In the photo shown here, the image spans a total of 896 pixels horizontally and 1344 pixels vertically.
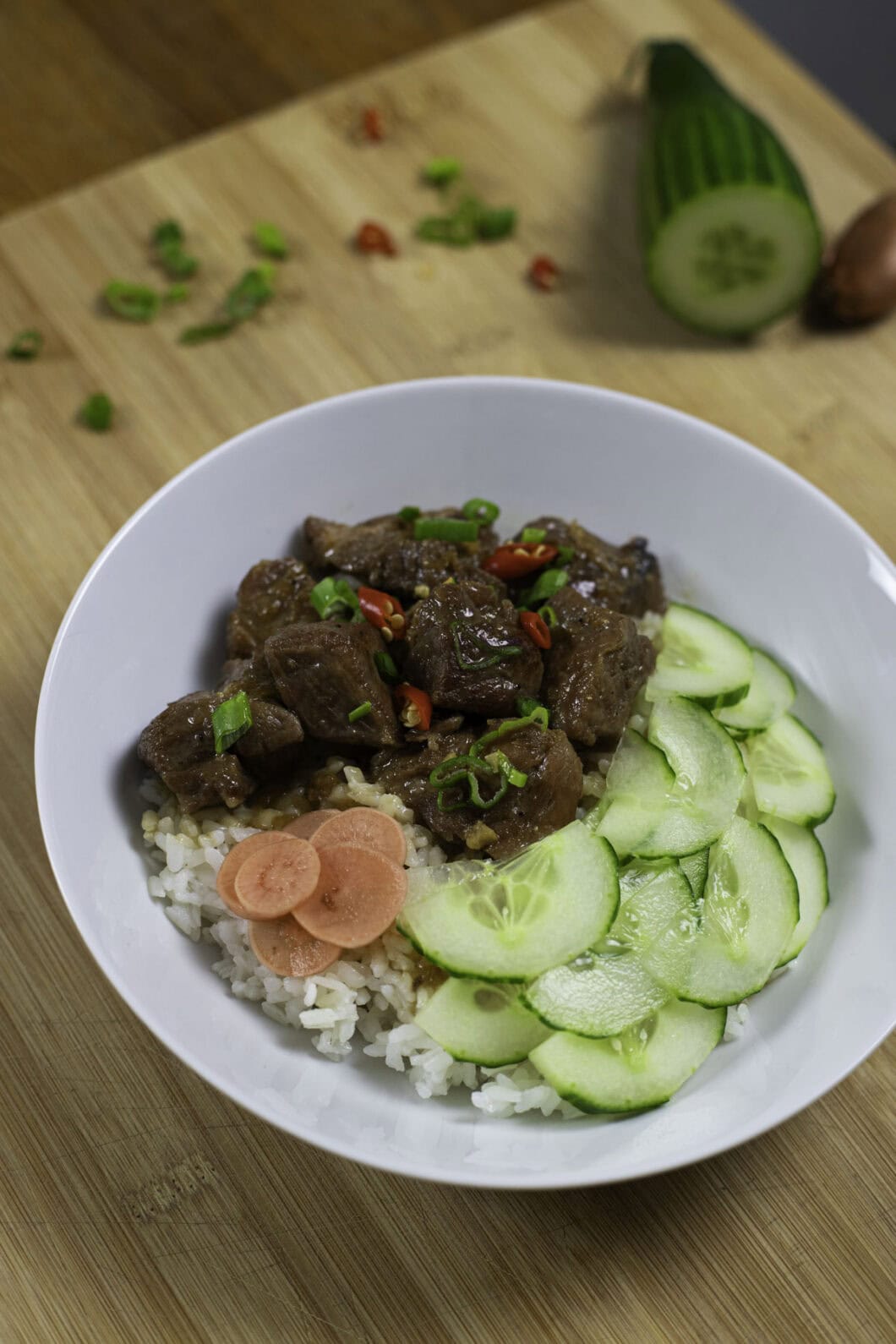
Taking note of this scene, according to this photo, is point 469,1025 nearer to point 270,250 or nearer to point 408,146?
point 270,250

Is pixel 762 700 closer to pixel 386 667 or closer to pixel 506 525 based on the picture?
pixel 506 525

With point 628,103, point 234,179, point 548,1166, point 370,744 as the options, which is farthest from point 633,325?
point 548,1166

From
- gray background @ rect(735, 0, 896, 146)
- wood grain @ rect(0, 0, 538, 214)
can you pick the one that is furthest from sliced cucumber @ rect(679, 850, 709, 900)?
gray background @ rect(735, 0, 896, 146)

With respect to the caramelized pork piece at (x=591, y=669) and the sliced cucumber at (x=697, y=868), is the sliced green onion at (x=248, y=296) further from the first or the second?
the sliced cucumber at (x=697, y=868)

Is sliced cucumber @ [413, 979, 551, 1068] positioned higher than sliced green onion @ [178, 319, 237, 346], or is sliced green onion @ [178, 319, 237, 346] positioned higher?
sliced cucumber @ [413, 979, 551, 1068]

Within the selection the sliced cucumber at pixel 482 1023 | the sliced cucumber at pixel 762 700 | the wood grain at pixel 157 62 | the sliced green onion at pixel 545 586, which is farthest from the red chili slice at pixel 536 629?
the wood grain at pixel 157 62

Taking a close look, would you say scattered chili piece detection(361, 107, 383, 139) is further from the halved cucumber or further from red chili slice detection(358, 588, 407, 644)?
the halved cucumber
